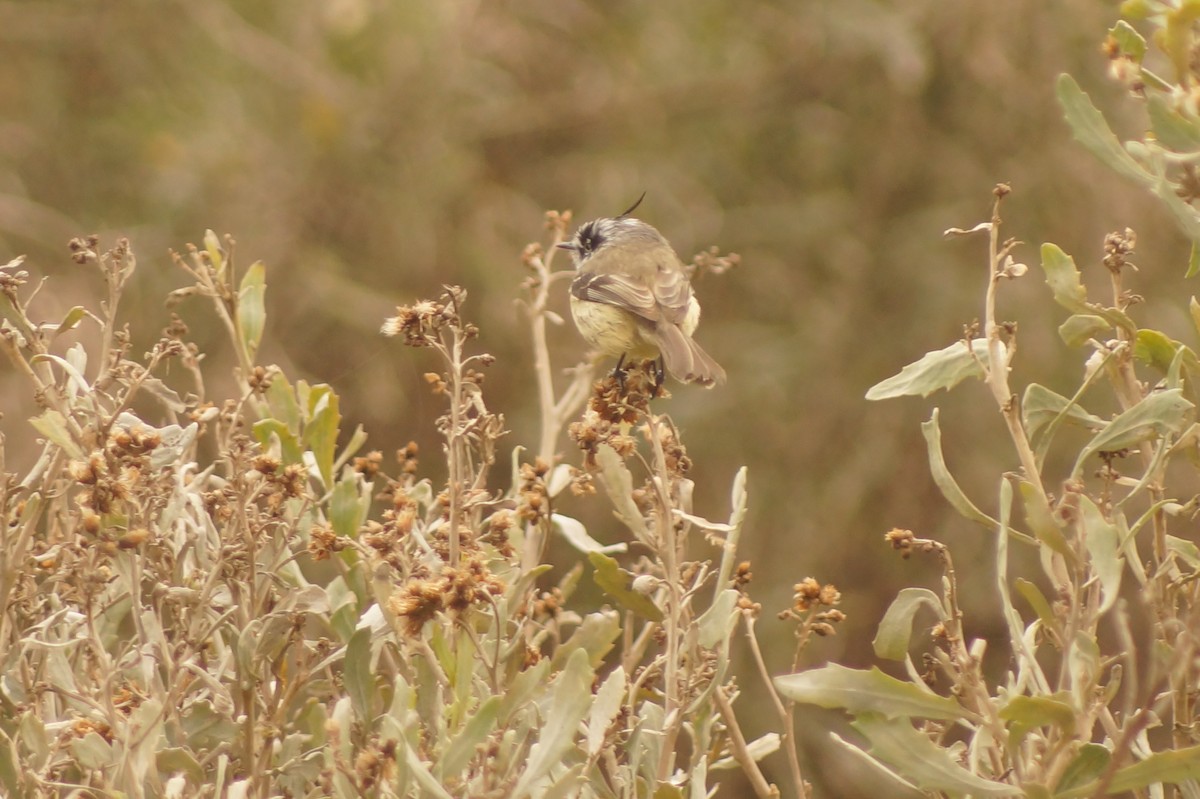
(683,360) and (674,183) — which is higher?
(683,360)

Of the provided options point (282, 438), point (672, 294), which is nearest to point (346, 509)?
point (282, 438)

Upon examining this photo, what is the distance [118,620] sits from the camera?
2391 mm

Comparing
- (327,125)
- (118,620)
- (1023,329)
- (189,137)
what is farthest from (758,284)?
(118,620)

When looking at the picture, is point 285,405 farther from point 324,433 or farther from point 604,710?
point 604,710

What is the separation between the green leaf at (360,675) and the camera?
6.28ft

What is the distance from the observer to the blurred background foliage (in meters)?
8.91

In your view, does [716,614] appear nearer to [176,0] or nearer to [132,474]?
[132,474]

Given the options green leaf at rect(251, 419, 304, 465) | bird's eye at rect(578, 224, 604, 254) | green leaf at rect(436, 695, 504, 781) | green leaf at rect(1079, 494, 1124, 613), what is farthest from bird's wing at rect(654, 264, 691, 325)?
green leaf at rect(436, 695, 504, 781)

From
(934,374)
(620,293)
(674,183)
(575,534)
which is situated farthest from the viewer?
(674,183)

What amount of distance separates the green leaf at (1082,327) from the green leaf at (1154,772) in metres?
0.62

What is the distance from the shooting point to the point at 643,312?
4.10 m

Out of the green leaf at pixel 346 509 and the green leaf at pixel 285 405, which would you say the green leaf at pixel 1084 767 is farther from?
the green leaf at pixel 285 405

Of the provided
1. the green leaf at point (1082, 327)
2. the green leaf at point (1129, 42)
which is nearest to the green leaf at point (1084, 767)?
the green leaf at point (1082, 327)

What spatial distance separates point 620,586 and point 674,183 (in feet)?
24.9
